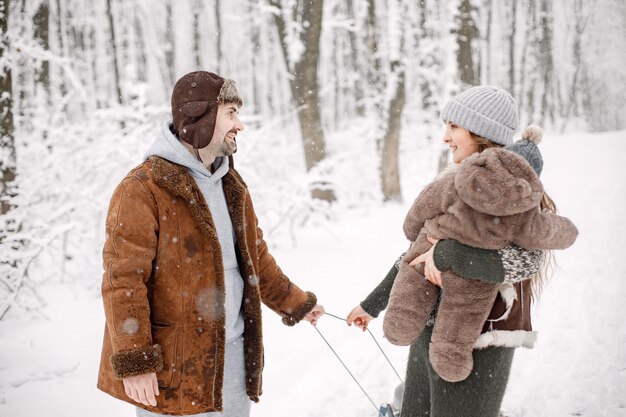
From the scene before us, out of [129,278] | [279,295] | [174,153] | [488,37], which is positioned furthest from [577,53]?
[129,278]

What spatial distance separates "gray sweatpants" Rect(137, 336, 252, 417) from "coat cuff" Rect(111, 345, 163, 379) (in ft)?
1.47

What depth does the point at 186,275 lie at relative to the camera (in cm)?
214

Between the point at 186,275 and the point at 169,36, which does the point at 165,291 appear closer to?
the point at 186,275

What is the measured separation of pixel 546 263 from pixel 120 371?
1969 millimetres

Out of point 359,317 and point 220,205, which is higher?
point 220,205

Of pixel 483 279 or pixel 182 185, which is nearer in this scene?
pixel 483 279

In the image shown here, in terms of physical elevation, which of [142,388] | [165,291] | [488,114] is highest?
[488,114]

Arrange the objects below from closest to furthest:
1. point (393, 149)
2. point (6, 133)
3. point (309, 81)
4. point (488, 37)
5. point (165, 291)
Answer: point (165, 291) < point (6, 133) < point (309, 81) < point (393, 149) < point (488, 37)

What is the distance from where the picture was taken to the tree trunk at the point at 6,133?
5.65 meters

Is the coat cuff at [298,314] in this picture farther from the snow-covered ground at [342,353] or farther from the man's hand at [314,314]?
the snow-covered ground at [342,353]

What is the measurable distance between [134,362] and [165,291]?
1.05 feet

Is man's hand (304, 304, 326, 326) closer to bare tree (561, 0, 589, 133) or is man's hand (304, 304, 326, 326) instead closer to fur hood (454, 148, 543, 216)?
fur hood (454, 148, 543, 216)

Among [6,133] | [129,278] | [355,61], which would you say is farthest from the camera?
[355,61]

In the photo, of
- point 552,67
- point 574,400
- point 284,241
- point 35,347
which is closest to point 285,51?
point 284,241
